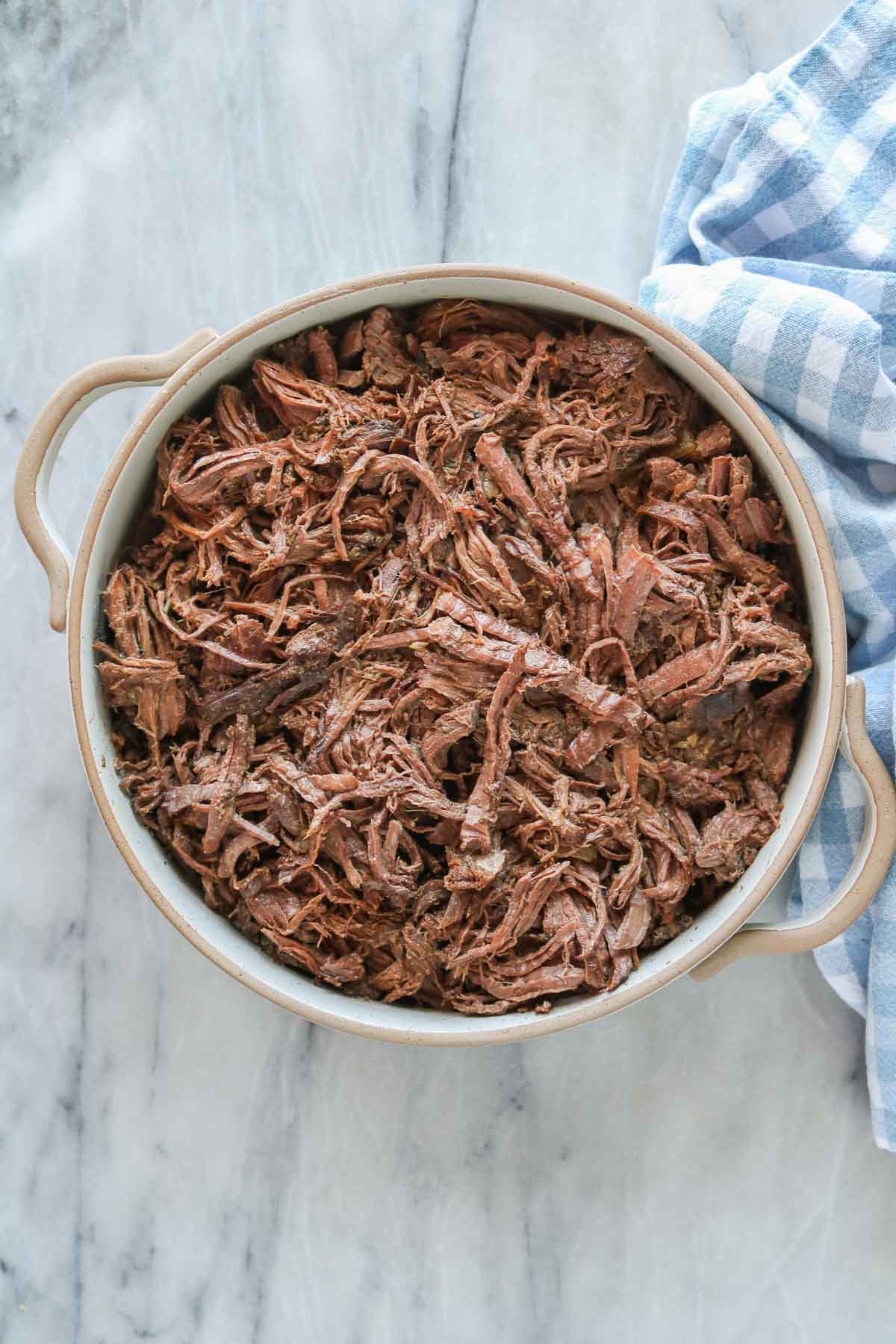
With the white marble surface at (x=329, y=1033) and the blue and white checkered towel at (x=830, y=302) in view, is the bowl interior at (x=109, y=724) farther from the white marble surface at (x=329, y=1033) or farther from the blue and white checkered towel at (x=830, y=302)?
the white marble surface at (x=329, y=1033)

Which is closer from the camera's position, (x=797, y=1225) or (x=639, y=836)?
(x=639, y=836)

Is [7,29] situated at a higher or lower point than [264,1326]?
higher

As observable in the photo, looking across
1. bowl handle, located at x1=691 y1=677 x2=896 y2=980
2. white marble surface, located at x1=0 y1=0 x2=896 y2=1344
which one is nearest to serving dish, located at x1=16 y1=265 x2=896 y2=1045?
bowl handle, located at x1=691 y1=677 x2=896 y2=980

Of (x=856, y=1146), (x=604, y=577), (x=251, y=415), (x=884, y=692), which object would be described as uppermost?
(x=251, y=415)

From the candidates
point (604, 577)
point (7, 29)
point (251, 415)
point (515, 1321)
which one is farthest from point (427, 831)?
point (7, 29)

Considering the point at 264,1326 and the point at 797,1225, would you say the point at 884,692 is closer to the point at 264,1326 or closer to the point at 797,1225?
the point at 797,1225

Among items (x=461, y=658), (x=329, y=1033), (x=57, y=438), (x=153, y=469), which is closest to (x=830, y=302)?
(x=461, y=658)

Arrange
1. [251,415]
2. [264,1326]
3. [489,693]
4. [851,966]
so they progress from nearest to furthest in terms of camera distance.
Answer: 1. [489,693]
2. [251,415]
3. [851,966]
4. [264,1326]

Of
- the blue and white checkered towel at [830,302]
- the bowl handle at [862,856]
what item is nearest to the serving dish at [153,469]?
the bowl handle at [862,856]
